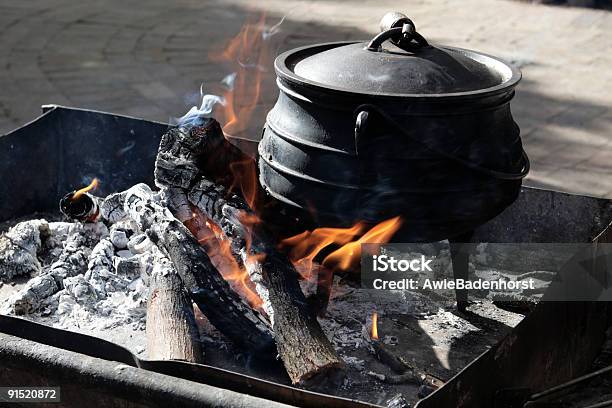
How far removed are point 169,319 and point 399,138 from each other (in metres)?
0.90

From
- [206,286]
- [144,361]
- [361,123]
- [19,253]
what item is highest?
[361,123]

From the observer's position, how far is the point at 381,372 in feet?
8.83

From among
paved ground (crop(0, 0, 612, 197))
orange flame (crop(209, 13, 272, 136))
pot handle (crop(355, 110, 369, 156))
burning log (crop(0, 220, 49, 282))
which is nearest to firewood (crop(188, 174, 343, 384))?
pot handle (crop(355, 110, 369, 156))

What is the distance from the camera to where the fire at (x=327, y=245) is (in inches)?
109

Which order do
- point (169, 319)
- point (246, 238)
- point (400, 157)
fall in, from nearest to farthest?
point (400, 157) < point (169, 319) < point (246, 238)

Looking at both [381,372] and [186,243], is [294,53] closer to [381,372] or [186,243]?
[186,243]

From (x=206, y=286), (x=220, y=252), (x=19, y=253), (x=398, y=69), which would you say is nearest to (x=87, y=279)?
(x=19, y=253)

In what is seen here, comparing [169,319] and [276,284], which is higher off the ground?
[276,284]

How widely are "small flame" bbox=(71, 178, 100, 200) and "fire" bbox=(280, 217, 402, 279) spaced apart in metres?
0.92

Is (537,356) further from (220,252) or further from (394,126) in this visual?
(220,252)

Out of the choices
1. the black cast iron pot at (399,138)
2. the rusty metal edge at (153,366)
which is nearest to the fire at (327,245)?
the black cast iron pot at (399,138)

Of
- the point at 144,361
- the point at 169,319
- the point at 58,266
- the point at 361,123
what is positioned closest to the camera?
the point at 144,361

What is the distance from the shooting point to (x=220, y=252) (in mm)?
3053

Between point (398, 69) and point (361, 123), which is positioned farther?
point (398, 69)
